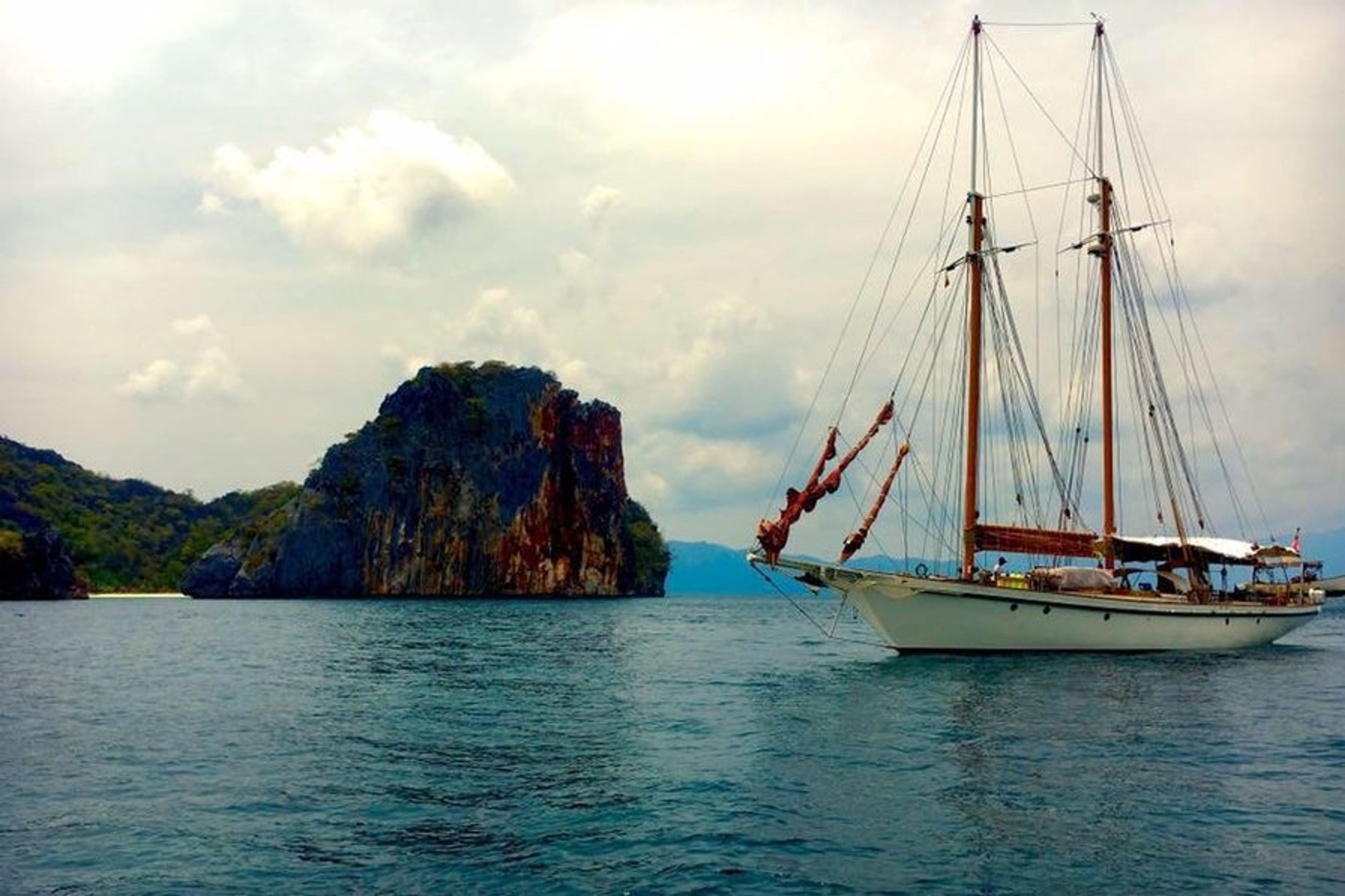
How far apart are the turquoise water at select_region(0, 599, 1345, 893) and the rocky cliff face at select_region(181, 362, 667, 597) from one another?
127m

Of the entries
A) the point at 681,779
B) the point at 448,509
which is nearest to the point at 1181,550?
the point at 681,779

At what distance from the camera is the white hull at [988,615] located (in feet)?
139

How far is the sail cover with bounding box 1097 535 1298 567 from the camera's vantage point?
52344mm

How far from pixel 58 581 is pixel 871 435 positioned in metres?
139

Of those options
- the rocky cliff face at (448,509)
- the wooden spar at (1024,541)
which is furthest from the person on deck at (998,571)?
the rocky cliff face at (448,509)

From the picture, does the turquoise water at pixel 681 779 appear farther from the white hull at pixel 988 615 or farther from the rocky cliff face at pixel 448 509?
the rocky cliff face at pixel 448 509

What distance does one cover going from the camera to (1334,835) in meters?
16.8

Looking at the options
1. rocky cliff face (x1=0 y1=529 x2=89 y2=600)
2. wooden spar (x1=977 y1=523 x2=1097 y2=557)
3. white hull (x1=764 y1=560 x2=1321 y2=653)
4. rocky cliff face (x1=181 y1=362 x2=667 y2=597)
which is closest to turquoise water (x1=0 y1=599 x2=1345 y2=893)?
white hull (x1=764 y1=560 x2=1321 y2=653)

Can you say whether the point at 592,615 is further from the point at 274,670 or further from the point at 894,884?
the point at 894,884

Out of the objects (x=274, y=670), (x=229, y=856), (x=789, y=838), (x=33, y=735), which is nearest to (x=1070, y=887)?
(x=789, y=838)

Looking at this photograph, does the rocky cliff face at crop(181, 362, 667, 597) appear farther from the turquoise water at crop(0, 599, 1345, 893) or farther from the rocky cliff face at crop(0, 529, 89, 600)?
the turquoise water at crop(0, 599, 1345, 893)

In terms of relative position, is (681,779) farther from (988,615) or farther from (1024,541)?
(1024,541)

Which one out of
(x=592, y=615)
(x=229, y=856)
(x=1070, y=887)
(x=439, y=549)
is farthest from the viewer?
(x=439, y=549)

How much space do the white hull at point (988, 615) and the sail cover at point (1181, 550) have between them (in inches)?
234
